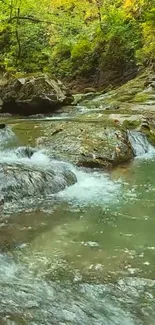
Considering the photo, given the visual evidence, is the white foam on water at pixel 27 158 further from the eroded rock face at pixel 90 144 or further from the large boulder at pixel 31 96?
the large boulder at pixel 31 96

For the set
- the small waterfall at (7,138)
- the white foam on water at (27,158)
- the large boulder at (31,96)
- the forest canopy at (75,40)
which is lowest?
the white foam on water at (27,158)

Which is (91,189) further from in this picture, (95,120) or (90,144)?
(95,120)

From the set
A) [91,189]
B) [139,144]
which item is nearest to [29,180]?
[91,189]

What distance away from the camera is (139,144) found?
9391mm

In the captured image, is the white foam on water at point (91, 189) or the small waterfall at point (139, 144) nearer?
the white foam on water at point (91, 189)

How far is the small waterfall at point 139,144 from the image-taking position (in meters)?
9.19

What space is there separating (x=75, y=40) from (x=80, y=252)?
19.8 m

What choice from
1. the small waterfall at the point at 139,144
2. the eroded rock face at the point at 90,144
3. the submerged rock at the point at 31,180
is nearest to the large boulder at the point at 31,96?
the eroded rock face at the point at 90,144

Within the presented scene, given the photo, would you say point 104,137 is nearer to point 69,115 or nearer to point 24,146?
point 24,146

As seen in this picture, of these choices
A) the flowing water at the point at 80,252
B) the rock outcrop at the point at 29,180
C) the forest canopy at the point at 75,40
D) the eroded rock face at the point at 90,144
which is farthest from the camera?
the forest canopy at the point at 75,40

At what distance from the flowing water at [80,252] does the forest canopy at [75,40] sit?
13213 mm

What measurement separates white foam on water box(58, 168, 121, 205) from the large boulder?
20.6 ft

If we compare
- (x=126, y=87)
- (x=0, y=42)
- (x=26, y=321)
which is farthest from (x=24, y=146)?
(x=0, y=42)

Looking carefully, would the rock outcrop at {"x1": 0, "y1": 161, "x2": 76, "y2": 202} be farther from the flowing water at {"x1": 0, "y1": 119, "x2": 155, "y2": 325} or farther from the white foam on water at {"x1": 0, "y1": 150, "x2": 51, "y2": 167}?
the white foam on water at {"x1": 0, "y1": 150, "x2": 51, "y2": 167}
